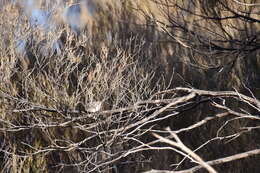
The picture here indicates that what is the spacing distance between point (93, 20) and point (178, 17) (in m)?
1.41

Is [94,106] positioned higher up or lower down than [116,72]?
lower down

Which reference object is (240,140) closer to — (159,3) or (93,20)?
(159,3)

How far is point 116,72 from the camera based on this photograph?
19.1ft

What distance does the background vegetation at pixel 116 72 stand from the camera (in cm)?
565

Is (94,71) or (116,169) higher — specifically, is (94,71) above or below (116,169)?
above

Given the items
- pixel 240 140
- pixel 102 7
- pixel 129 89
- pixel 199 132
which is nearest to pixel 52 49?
pixel 129 89

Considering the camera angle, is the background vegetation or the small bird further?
the background vegetation

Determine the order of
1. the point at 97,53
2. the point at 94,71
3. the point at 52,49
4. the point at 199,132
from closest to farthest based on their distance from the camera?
the point at 94,71 → the point at 52,49 → the point at 97,53 → the point at 199,132

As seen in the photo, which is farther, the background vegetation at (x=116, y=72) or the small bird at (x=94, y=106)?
the background vegetation at (x=116, y=72)

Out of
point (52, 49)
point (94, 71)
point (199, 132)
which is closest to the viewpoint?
point (94, 71)

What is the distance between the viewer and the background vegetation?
→ 5.65 m

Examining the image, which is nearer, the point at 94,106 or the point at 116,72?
the point at 94,106

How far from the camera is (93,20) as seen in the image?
7316 mm

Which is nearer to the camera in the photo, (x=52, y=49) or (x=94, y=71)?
(x=94, y=71)
